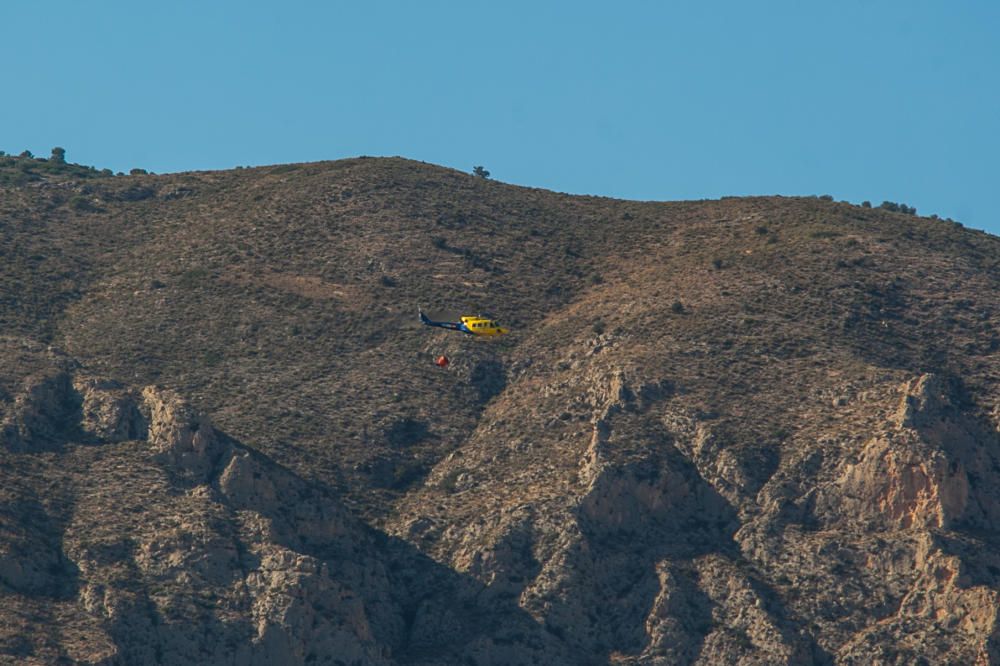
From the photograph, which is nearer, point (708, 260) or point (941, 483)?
point (941, 483)

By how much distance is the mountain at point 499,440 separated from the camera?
120m

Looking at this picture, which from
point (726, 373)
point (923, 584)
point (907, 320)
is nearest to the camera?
point (923, 584)

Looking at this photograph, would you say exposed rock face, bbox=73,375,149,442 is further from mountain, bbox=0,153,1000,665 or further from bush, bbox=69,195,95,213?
bush, bbox=69,195,95,213

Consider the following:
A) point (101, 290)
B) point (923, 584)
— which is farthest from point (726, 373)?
point (101, 290)

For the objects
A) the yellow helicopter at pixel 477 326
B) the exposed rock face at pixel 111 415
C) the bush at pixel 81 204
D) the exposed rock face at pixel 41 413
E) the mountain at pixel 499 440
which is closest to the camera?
the mountain at pixel 499 440

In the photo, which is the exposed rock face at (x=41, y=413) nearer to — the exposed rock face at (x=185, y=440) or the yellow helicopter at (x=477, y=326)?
the exposed rock face at (x=185, y=440)

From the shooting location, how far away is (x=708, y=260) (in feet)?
516

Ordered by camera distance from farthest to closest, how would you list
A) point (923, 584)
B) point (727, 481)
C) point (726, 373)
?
point (726, 373) < point (727, 481) < point (923, 584)

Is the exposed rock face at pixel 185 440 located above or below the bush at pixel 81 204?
below

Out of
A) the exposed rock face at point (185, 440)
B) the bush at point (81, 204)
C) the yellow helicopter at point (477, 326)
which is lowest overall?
the exposed rock face at point (185, 440)

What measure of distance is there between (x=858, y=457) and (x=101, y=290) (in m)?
55.1

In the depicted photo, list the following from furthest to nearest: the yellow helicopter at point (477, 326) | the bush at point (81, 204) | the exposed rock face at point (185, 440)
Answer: the bush at point (81, 204) → the yellow helicopter at point (477, 326) → the exposed rock face at point (185, 440)

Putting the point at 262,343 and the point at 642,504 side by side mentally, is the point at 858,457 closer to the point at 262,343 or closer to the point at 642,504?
the point at 642,504

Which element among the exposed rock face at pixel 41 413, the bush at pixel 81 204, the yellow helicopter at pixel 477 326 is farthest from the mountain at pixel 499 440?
the bush at pixel 81 204
